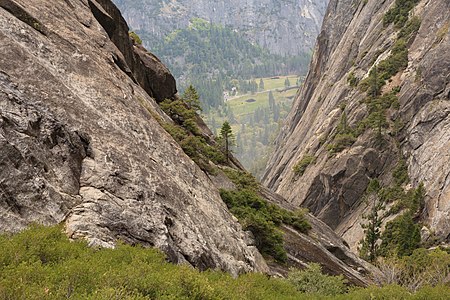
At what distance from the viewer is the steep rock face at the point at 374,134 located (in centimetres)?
6588

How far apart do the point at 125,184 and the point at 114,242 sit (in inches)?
124

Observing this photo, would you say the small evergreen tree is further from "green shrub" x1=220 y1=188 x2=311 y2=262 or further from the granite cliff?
the granite cliff

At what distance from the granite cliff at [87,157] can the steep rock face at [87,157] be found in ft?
0.15

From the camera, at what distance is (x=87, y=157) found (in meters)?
17.2

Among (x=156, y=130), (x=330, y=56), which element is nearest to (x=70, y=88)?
(x=156, y=130)

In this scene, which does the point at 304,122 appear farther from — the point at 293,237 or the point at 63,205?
the point at 63,205

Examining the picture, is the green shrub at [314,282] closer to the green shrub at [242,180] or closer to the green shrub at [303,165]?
the green shrub at [242,180]

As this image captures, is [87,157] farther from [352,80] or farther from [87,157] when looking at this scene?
[352,80]

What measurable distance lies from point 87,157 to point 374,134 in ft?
235

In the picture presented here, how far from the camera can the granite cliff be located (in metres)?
14.4

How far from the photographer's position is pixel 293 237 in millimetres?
39469

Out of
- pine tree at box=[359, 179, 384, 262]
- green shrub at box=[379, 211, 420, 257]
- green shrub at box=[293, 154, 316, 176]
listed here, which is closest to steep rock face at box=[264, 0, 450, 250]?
green shrub at box=[293, 154, 316, 176]

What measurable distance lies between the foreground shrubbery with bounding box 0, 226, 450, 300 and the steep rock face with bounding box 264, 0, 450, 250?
5248 centimetres

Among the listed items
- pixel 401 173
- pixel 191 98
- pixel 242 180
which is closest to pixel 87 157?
pixel 242 180
